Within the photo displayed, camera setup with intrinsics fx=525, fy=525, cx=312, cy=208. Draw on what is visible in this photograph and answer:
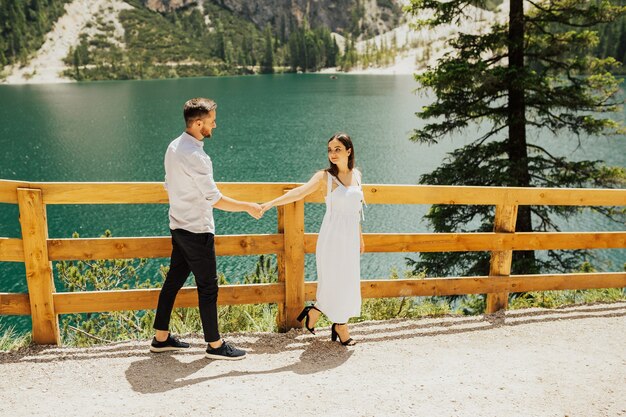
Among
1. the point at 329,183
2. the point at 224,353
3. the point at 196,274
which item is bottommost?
the point at 224,353

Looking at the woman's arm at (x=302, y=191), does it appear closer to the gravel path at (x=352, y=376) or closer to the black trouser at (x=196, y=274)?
the black trouser at (x=196, y=274)

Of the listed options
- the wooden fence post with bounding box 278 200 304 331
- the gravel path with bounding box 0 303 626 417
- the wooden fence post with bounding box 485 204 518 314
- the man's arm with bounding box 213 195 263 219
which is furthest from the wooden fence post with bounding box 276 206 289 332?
the wooden fence post with bounding box 485 204 518 314

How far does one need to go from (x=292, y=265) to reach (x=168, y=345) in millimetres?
1294

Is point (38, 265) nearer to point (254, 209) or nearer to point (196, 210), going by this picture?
point (196, 210)

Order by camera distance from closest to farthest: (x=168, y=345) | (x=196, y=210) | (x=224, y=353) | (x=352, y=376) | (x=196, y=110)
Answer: (x=196, y=110) < (x=196, y=210) < (x=352, y=376) < (x=224, y=353) < (x=168, y=345)

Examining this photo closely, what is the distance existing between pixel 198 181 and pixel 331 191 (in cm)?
115

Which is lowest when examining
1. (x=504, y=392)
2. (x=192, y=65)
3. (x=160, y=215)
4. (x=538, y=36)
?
(x=160, y=215)

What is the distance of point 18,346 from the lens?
15.9ft

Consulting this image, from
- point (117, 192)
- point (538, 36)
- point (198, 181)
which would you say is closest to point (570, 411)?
point (198, 181)

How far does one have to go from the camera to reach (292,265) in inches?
193

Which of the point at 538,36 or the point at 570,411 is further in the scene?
the point at 538,36

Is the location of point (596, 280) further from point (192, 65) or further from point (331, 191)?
point (192, 65)

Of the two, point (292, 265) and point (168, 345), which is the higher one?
point (292, 265)

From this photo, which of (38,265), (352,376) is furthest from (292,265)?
(38,265)
